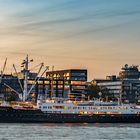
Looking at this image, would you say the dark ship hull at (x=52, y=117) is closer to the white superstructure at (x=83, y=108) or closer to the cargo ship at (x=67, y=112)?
the cargo ship at (x=67, y=112)

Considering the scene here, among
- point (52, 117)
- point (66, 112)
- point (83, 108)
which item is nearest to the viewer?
point (52, 117)

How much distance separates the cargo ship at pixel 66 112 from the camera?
509ft

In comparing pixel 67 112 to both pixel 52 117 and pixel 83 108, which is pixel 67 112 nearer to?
pixel 52 117

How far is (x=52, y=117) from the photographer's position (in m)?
159

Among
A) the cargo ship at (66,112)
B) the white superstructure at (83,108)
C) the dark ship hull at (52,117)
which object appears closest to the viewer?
the dark ship hull at (52,117)

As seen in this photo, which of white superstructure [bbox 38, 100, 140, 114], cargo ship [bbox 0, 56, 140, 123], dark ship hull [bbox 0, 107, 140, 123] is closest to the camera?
dark ship hull [bbox 0, 107, 140, 123]

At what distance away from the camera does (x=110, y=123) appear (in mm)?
162375

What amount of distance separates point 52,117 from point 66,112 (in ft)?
14.5

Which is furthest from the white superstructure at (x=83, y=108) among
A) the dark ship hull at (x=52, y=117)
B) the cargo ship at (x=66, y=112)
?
the dark ship hull at (x=52, y=117)

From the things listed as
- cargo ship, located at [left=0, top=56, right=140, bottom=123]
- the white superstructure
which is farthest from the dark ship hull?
the white superstructure

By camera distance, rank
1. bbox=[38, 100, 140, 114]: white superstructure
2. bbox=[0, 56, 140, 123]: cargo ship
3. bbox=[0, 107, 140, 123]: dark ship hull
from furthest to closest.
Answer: bbox=[38, 100, 140, 114]: white superstructure, bbox=[0, 56, 140, 123]: cargo ship, bbox=[0, 107, 140, 123]: dark ship hull

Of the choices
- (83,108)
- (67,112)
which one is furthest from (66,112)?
(83,108)

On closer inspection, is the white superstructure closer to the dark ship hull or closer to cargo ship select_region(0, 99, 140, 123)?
cargo ship select_region(0, 99, 140, 123)

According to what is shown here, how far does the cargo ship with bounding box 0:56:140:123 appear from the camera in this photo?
155 m
